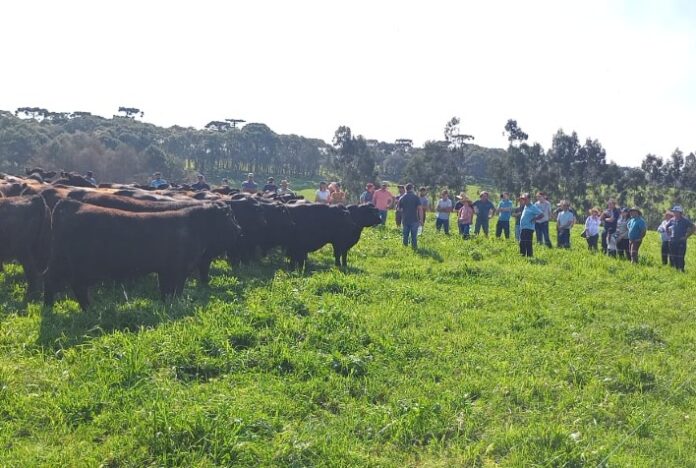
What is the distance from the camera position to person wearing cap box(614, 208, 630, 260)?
17.3 meters

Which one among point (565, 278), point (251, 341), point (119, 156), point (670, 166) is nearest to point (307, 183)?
point (119, 156)

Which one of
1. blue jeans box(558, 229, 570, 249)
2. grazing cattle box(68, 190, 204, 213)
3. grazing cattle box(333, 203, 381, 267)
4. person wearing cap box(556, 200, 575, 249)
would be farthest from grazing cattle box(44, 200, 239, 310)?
blue jeans box(558, 229, 570, 249)

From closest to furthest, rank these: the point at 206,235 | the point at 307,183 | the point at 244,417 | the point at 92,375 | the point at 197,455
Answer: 1. the point at 197,455
2. the point at 244,417
3. the point at 92,375
4. the point at 206,235
5. the point at 307,183

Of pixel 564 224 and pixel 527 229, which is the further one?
pixel 564 224

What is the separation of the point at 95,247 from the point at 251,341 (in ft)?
10.3

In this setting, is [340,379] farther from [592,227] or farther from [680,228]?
[592,227]

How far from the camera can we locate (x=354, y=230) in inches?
588

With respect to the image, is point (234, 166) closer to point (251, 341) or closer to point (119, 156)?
point (119, 156)

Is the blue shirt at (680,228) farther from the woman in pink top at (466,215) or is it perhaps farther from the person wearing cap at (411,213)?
the person wearing cap at (411,213)

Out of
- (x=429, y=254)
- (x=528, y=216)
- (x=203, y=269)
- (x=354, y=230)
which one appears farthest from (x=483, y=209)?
(x=203, y=269)

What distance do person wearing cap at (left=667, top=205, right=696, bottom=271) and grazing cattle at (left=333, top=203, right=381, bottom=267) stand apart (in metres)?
8.06

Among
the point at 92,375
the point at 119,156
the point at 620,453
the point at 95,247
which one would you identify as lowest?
the point at 620,453

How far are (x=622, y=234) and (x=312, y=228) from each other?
9493 millimetres

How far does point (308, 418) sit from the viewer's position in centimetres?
595
